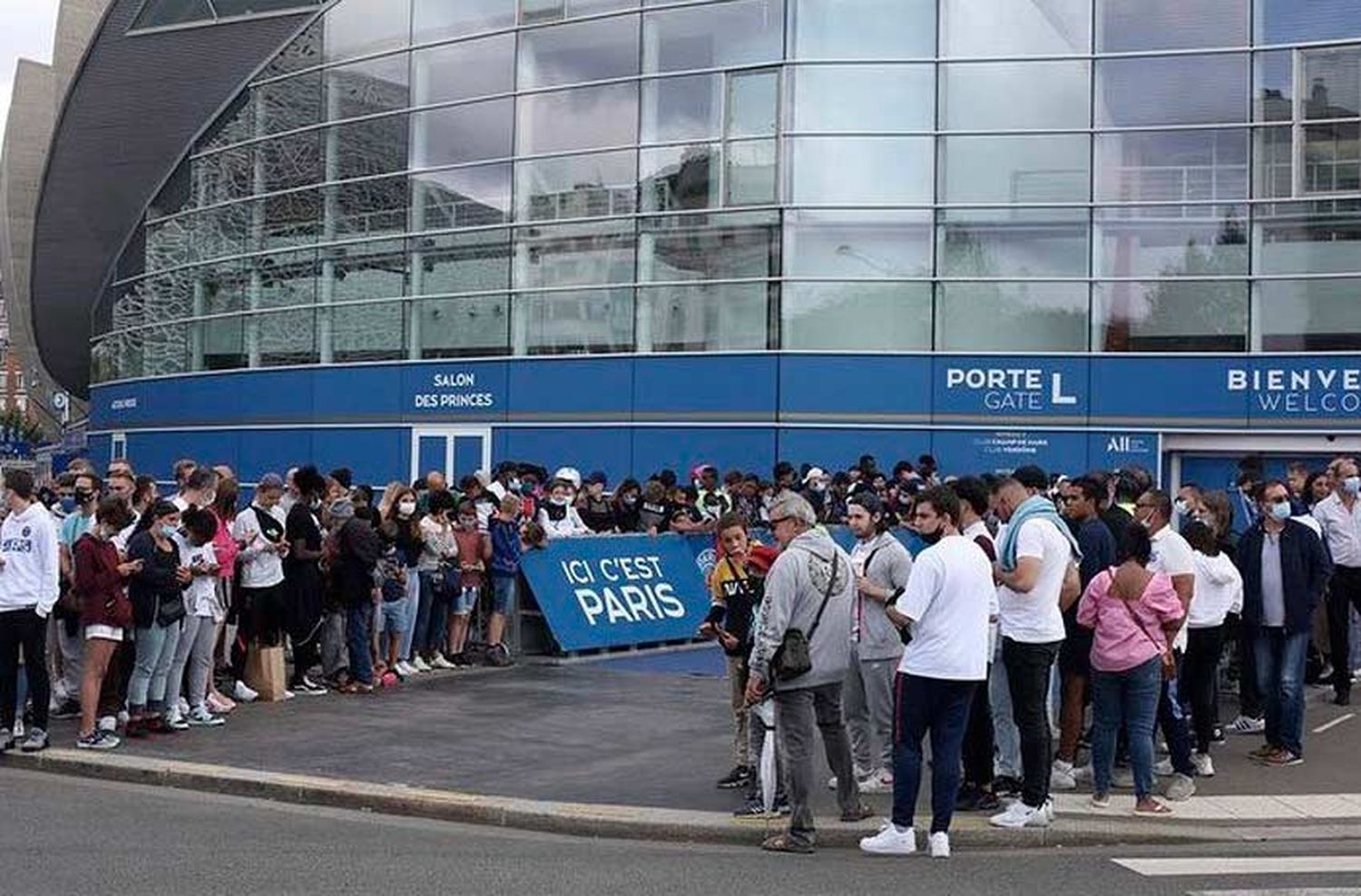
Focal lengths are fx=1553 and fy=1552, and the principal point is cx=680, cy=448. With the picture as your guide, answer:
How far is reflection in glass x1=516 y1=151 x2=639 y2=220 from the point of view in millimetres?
29406

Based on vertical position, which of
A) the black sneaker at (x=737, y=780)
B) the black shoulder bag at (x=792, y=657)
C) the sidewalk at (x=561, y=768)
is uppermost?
the black shoulder bag at (x=792, y=657)

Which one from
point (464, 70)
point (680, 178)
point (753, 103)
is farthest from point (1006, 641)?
point (464, 70)

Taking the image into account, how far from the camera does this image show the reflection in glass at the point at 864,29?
2741cm

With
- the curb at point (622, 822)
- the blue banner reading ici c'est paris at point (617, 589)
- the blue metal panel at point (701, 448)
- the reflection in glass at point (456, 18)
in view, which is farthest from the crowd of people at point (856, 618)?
the reflection in glass at point (456, 18)

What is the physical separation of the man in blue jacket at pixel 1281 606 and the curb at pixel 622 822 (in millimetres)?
1731

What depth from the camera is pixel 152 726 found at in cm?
1226

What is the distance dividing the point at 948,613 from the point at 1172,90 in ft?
65.9

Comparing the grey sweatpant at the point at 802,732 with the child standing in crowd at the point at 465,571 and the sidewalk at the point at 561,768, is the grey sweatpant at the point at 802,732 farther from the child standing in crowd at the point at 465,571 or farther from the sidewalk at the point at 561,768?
the child standing in crowd at the point at 465,571

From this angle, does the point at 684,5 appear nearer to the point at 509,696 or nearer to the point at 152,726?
the point at 509,696

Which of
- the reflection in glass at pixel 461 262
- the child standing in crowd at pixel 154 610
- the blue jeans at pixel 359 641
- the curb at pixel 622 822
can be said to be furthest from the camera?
the reflection in glass at pixel 461 262

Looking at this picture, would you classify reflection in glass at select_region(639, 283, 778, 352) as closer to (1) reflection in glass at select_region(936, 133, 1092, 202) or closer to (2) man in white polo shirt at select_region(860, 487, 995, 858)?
(1) reflection in glass at select_region(936, 133, 1092, 202)

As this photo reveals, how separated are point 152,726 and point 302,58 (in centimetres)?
2559

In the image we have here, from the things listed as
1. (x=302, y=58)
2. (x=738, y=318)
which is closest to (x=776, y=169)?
(x=738, y=318)

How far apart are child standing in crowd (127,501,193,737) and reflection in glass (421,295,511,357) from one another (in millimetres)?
18409
